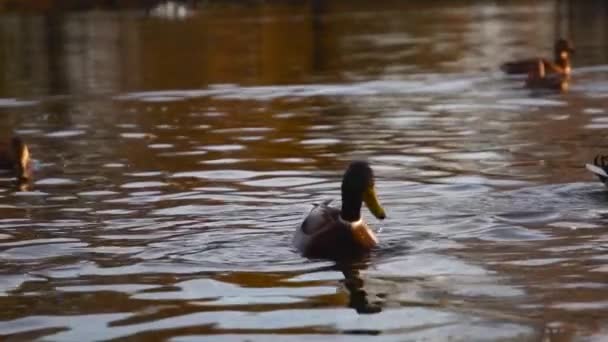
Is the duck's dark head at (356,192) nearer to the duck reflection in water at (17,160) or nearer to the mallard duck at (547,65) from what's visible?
the duck reflection in water at (17,160)

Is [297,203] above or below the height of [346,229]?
below

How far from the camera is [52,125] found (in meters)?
24.4

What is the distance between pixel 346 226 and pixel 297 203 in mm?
Result: 2941

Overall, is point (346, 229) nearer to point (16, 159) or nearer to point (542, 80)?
point (16, 159)

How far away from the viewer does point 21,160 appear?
17828 millimetres

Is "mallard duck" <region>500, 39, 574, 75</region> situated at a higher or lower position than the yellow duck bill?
lower

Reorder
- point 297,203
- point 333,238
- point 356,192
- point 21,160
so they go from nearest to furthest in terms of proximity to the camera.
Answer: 1. point 333,238
2. point 356,192
3. point 297,203
4. point 21,160

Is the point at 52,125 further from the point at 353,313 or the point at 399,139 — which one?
the point at 353,313

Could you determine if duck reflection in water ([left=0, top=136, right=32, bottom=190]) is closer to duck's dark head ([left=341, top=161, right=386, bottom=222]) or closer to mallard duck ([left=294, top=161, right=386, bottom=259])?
mallard duck ([left=294, top=161, right=386, bottom=259])

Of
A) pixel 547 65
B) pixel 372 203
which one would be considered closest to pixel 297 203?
pixel 372 203

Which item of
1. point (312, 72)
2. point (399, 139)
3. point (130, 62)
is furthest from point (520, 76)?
point (130, 62)

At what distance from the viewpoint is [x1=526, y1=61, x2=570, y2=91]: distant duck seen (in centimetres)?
2792

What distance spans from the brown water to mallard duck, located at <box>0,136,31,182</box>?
381mm

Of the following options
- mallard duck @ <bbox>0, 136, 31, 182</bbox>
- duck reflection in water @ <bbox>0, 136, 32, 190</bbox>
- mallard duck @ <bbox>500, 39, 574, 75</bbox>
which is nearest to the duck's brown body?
duck reflection in water @ <bbox>0, 136, 32, 190</bbox>
